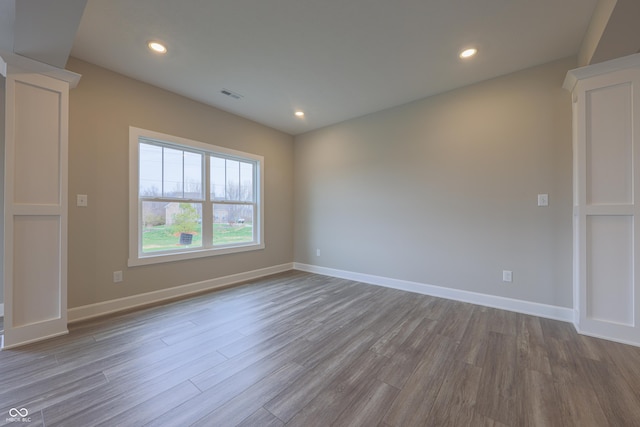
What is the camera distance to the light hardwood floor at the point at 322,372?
1379mm

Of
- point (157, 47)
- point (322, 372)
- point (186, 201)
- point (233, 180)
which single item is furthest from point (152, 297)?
point (157, 47)

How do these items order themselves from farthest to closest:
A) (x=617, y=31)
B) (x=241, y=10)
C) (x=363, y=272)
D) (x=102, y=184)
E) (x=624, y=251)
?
(x=363, y=272), (x=102, y=184), (x=624, y=251), (x=241, y=10), (x=617, y=31)

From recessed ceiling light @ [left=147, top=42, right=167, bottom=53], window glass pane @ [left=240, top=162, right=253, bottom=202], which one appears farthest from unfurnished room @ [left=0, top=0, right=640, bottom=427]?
window glass pane @ [left=240, top=162, right=253, bottom=202]

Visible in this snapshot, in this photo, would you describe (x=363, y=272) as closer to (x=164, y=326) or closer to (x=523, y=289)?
(x=523, y=289)

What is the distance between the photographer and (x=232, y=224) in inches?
165

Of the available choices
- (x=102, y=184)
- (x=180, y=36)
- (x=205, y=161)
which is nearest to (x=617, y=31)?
(x=180, y=36)

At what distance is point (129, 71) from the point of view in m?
2.82

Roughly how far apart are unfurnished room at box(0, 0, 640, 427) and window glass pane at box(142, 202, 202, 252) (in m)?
0.03

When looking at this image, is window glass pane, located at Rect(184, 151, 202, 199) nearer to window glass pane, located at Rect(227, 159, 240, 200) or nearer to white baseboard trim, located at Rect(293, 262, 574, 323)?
window glass pane, located at Rect(227, 159, 240, 200)

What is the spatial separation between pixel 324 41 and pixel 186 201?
106 inches

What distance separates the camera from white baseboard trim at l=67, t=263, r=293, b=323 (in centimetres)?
262

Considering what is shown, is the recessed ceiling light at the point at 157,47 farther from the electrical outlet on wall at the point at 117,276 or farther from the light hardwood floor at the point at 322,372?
the light hardwood floor at the point at 322,372

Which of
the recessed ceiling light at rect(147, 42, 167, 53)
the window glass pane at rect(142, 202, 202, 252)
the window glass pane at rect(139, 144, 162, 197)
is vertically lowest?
the window glass pane at rect(142, 202, 202, 252)

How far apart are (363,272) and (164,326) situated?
2808 mm
